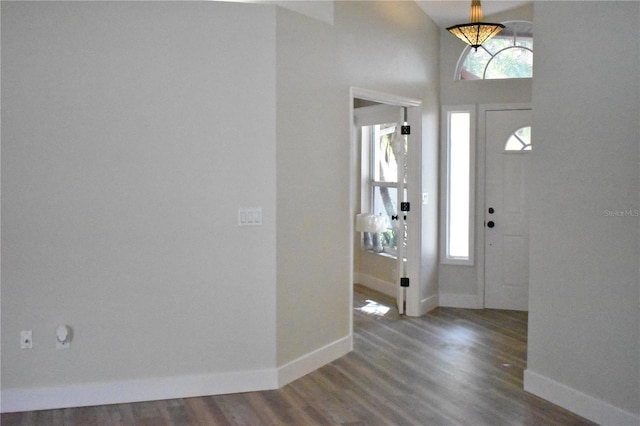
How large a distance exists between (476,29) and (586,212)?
83.3 inches

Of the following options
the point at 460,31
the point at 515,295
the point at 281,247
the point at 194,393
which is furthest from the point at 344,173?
the point at 515,295

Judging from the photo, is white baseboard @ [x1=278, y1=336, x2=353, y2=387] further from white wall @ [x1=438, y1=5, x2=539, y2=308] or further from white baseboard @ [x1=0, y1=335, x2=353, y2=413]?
white wall @ [x1=438, y1=5, x2=539, y2=308]

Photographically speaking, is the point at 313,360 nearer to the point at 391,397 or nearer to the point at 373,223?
the point at 391,397

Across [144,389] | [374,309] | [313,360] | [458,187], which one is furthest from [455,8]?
[144,389]

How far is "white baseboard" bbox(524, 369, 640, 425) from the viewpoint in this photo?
349 centimetres

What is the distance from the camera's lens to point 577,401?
3770 millimetres

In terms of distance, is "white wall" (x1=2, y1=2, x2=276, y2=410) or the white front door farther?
the white front door

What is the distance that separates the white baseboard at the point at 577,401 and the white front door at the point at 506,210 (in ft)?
7.52

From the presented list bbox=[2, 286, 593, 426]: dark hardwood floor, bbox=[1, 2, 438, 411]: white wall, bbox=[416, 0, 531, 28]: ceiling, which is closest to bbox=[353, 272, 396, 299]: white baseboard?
bbox=[2, 286, 593, 426]: dark hardwood floor

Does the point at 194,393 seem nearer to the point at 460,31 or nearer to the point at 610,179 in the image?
the point at 610,179

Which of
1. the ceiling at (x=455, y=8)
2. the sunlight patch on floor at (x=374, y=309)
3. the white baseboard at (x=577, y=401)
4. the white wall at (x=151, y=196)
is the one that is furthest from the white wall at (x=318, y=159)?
the white baseboard at (x=577, y=401)

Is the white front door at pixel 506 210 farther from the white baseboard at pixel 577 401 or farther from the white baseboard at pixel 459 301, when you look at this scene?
the white baseboard at pixel 577 401

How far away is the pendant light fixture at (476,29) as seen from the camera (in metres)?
5.19

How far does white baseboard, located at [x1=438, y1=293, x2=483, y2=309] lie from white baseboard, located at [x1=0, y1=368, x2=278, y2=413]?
2.77m
